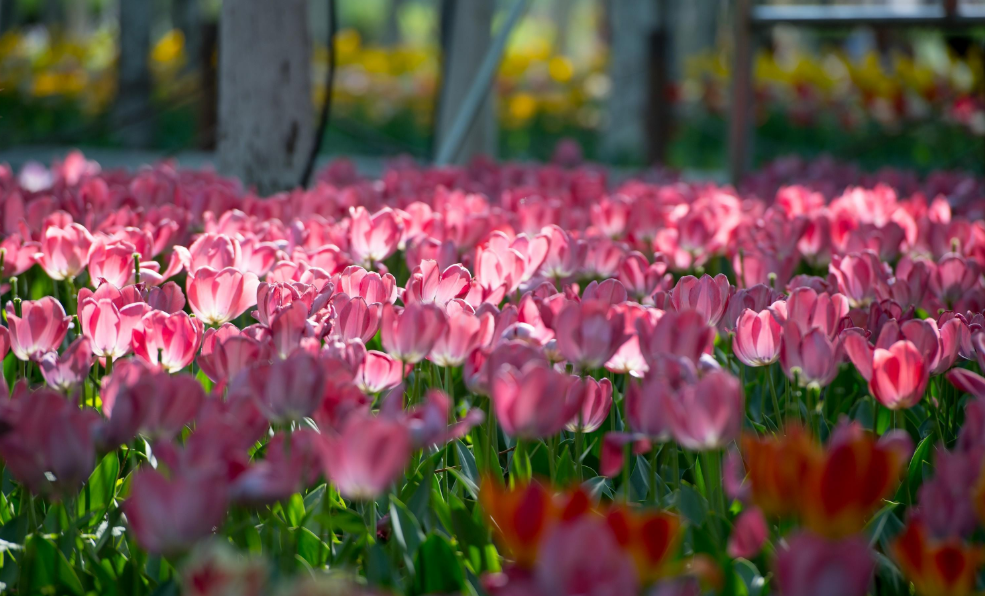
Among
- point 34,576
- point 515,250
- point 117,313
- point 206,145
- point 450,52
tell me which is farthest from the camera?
point 206,145

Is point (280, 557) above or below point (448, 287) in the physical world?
below

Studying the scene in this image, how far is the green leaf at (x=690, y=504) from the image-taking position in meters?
1.24

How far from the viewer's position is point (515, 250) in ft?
5.84

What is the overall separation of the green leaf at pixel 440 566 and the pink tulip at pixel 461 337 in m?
0.29

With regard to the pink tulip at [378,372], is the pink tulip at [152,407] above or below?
above

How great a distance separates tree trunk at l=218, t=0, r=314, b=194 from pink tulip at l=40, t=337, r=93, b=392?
2.60m

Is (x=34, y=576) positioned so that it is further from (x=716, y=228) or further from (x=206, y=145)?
(x=206, y=145)

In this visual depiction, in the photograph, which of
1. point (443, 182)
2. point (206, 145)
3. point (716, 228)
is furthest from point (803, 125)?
point (716, 228)

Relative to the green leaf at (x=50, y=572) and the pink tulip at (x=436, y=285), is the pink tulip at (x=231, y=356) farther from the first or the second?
the pink tulip at (x=436, y=285)

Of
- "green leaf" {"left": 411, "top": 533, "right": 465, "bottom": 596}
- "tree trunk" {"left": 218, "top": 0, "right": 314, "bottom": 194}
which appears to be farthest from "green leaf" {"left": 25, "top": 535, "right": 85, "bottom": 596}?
"tree trunk" {"left": 218, "top": 0, "right": 314, "bottom": 194}

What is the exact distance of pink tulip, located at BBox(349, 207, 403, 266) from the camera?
204cm

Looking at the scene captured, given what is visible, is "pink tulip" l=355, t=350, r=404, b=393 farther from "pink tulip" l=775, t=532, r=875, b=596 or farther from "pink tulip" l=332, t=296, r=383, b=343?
"pink tulip" l=775, t=532, r=875, b=596

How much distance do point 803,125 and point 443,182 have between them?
303 inches

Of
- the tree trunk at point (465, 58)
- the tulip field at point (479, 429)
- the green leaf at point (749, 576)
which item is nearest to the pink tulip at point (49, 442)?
the tulip field at point (479, 429)
